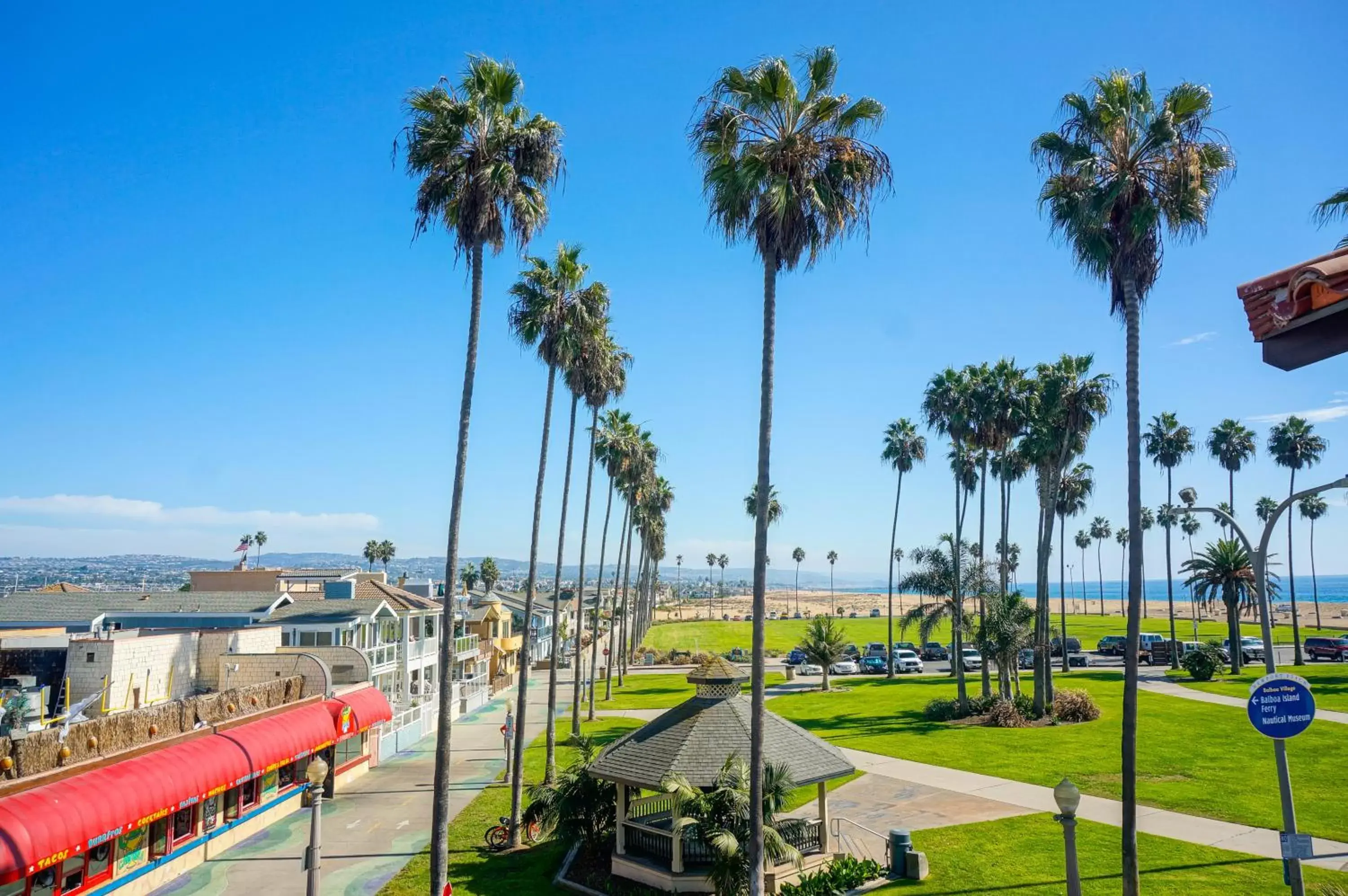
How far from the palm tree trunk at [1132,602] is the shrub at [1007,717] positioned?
23.0 meters

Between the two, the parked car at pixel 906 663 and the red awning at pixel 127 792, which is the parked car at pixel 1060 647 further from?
the red awning at pixel 127 792

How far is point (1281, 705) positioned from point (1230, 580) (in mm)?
53616

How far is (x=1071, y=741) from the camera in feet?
120

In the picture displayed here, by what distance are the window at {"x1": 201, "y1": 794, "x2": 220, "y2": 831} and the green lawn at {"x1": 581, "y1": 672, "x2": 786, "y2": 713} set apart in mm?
27782

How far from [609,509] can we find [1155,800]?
3484cm

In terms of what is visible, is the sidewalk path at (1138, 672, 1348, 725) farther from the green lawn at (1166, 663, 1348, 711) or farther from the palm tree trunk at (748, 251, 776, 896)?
the palm tree trunk at (748, 251, 776, 896)

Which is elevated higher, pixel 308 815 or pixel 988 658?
pixel 988 658

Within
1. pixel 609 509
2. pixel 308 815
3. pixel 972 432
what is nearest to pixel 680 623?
pixel 609 509

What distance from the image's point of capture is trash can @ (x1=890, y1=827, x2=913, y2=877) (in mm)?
20844

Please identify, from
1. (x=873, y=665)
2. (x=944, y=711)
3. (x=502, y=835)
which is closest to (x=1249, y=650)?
(x=873, y=665)

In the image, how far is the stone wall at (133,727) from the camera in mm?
17734

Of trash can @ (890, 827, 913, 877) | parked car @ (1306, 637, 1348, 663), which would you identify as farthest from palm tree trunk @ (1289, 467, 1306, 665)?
trash can @ (890, 827, 913, 877)

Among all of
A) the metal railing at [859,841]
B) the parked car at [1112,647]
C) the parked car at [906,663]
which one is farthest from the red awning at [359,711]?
the parked car at [1112,647]

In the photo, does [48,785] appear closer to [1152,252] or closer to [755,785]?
[755,785]
